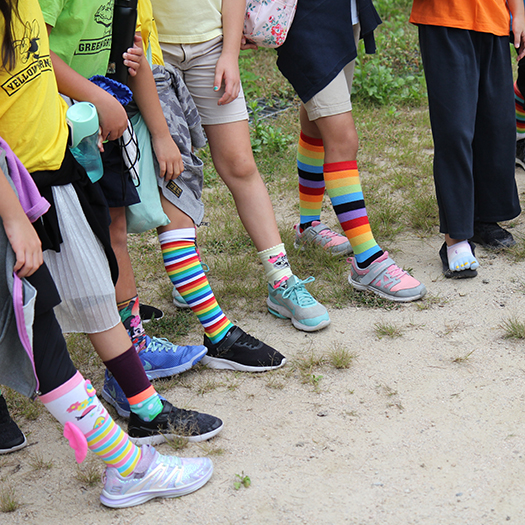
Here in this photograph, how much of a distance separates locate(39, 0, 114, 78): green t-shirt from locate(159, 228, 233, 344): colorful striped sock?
68 cm

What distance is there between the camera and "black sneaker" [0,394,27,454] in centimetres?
215

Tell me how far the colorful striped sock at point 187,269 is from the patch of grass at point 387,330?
70 centimetres

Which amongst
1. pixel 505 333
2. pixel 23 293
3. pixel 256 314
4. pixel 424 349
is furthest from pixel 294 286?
pixel 23 293

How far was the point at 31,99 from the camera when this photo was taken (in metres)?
1.62

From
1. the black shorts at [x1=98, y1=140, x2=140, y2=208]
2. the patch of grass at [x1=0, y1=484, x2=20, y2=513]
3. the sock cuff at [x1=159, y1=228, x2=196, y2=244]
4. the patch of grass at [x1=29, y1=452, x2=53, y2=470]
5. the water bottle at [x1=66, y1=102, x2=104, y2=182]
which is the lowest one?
the patch of grass at [x1=29, y1=452, x2=53, y2=470]

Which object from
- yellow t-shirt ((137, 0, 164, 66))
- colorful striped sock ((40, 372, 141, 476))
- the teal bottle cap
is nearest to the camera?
colorful striped sock ((40, 372, 141, 476))

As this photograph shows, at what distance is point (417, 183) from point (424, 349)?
6.05 ft

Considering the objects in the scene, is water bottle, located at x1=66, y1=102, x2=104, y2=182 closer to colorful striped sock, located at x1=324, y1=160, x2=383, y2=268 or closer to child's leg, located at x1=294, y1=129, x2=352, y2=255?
colorful striped sock, located at x1=324, y1=160, x2=383, y2=268

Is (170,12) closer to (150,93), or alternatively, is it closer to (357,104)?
(150,93)

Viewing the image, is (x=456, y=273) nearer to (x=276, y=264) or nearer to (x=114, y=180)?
(x=276, y=264)

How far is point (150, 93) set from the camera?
2189 millimetres

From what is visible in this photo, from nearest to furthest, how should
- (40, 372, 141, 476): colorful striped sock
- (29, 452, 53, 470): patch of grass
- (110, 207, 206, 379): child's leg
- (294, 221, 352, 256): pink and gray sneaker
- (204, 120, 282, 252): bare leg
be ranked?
(40, 372, 141, 476): colorful striped sock, (29, 452, 53, 470): patch of grass, (110, 207, 206, 379): child's leg, (204, 120, 282, 252): bare leg, (294, 221, 352, 256): pink and gray sneaker

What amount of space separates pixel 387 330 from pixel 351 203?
1.99ft

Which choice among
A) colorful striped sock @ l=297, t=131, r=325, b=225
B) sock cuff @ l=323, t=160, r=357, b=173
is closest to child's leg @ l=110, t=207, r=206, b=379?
sock cuff @ l=323, t=160, r=357, b=173
